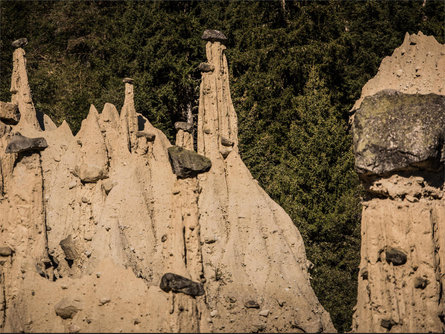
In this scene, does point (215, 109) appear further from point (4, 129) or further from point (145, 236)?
point (4, 129)

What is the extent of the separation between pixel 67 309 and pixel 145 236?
291 cm

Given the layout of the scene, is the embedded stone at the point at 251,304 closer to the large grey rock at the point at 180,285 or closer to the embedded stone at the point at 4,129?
the large grey rock at the point at 180,285

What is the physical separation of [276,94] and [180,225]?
51.8 ft

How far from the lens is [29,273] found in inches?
573

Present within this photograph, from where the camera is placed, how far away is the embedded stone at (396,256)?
43.1 feet

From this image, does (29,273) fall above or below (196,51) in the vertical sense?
below

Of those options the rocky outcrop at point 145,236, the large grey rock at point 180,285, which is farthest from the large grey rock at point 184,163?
the large grey rock at point 180,285

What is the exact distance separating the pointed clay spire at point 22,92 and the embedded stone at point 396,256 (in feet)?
34.9

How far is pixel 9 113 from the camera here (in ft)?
60.3

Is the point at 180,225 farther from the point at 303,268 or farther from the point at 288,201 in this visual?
the point at 288,201

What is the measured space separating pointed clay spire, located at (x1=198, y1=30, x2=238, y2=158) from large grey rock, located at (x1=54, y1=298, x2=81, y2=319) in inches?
208

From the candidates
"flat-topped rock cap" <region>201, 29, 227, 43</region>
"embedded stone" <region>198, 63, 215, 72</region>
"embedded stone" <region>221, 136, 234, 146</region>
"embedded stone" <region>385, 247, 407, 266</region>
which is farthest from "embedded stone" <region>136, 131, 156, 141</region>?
"embedded stone" <region>385, 247, 407, 266</region>

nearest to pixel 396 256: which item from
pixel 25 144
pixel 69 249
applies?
pixel 69 249

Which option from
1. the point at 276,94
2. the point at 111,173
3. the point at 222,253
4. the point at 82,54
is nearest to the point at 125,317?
the point at 222,253
